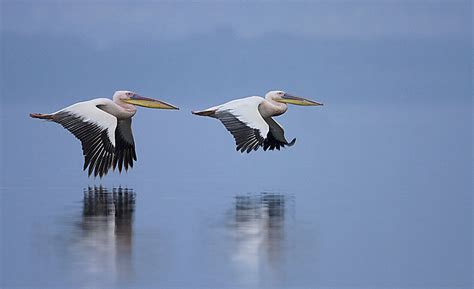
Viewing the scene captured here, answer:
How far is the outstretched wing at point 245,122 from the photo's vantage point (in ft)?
42.2

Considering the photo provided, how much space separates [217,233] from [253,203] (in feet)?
6.73

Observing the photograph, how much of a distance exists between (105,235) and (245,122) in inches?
150

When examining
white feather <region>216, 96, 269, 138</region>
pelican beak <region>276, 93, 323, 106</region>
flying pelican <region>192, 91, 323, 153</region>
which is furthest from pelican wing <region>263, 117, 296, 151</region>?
pelican beak <region>276, 93, 323, 106</region>

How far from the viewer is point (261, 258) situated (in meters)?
8.78

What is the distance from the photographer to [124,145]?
1404cm

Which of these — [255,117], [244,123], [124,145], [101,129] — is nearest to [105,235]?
[101,129]

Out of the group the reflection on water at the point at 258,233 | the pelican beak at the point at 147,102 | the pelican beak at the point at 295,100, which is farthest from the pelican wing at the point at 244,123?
the pelican beak at the point at 295,100

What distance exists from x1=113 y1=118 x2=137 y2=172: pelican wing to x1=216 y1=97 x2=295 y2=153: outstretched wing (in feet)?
3.71

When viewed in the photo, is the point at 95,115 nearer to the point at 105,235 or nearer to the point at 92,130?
the point at 92,130

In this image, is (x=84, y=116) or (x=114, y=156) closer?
(x=84, y=116)

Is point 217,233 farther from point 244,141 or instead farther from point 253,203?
point 244,141

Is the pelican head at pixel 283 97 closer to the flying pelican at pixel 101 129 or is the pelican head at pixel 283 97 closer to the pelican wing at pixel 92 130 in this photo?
the flying pelican at pixel 101 129

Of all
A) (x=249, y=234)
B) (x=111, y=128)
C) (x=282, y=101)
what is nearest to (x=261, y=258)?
(x=249, y=234)

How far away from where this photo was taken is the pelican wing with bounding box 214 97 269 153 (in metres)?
12.9
